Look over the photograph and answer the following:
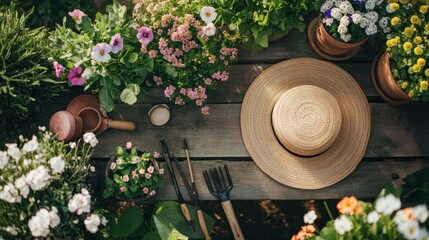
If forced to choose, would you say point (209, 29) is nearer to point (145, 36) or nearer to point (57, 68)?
point (145, 36)

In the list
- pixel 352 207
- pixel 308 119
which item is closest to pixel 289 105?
pixel 308 119

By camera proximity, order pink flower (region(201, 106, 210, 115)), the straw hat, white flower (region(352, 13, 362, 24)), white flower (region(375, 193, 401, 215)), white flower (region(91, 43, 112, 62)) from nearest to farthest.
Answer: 1. white flower (region(375, 193, 401, 215))
2. white flower (region(91, 43, 112, 62))
3. white flower (region(352, 13, 362, 24))
4. the straw hat
5. pink flower (region(201, 106, 210, 115))

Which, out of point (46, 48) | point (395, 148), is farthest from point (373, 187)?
point (46, 48)

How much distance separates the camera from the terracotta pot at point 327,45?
2.53m

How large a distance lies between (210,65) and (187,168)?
63cm

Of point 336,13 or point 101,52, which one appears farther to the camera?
point 336,13

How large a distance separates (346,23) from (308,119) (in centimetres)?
55

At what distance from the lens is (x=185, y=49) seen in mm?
2484

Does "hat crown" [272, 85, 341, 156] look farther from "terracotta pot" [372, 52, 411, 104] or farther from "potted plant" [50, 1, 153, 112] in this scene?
"potted plant" [50, 1, 153, 112]

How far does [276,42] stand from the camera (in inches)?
110

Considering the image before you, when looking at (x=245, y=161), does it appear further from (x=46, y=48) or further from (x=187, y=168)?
(x=46, y=48)

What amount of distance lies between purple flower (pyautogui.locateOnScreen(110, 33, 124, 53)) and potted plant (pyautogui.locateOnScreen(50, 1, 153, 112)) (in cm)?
2

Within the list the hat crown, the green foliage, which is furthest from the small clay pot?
the hat crown

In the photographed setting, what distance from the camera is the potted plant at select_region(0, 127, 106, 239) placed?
2.04 m
